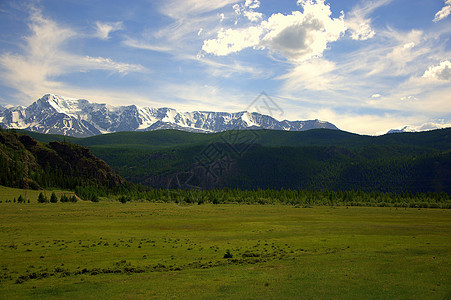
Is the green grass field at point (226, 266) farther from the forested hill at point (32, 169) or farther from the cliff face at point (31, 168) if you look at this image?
the cliff face at point (31, 168)

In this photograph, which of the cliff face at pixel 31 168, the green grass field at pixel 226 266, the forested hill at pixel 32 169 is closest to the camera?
the green grass field at pixel 226 266

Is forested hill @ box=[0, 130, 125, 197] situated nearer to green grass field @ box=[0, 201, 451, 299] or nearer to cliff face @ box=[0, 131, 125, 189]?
cliff face @ box=[0, 131, 125, 189]

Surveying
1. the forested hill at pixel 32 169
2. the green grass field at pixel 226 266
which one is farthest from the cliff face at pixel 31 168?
the green grass field at pixel 226 266

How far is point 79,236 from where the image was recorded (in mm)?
42969

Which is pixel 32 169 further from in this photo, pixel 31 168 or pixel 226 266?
pixel 226 266

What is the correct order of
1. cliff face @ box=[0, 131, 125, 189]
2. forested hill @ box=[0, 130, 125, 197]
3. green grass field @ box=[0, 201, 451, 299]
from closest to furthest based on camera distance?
1. green grass field @ box=[0, 201, 451, 299]
2. cliff face @ box=[0, 131, 125, 189]
3. forested hill @ box=[0, 130, 125, 197]

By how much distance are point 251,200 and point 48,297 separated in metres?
138

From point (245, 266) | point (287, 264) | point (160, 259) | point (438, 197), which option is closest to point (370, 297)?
point (287, 264)

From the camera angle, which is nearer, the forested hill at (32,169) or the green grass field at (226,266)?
the green grass field at (226,266)

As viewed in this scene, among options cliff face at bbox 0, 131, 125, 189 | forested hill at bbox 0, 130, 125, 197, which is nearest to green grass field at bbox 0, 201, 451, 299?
forested hill at bbox 0, 130, 125, 197

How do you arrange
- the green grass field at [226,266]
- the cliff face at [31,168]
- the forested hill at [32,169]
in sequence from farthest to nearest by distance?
the forested hill at [32,169] < the cliff face at [31,168] < the green grass field at [226,266]

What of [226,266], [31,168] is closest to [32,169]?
[31,168]

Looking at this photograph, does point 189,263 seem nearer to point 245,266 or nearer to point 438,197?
point 245,266

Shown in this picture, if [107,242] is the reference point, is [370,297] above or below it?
above
